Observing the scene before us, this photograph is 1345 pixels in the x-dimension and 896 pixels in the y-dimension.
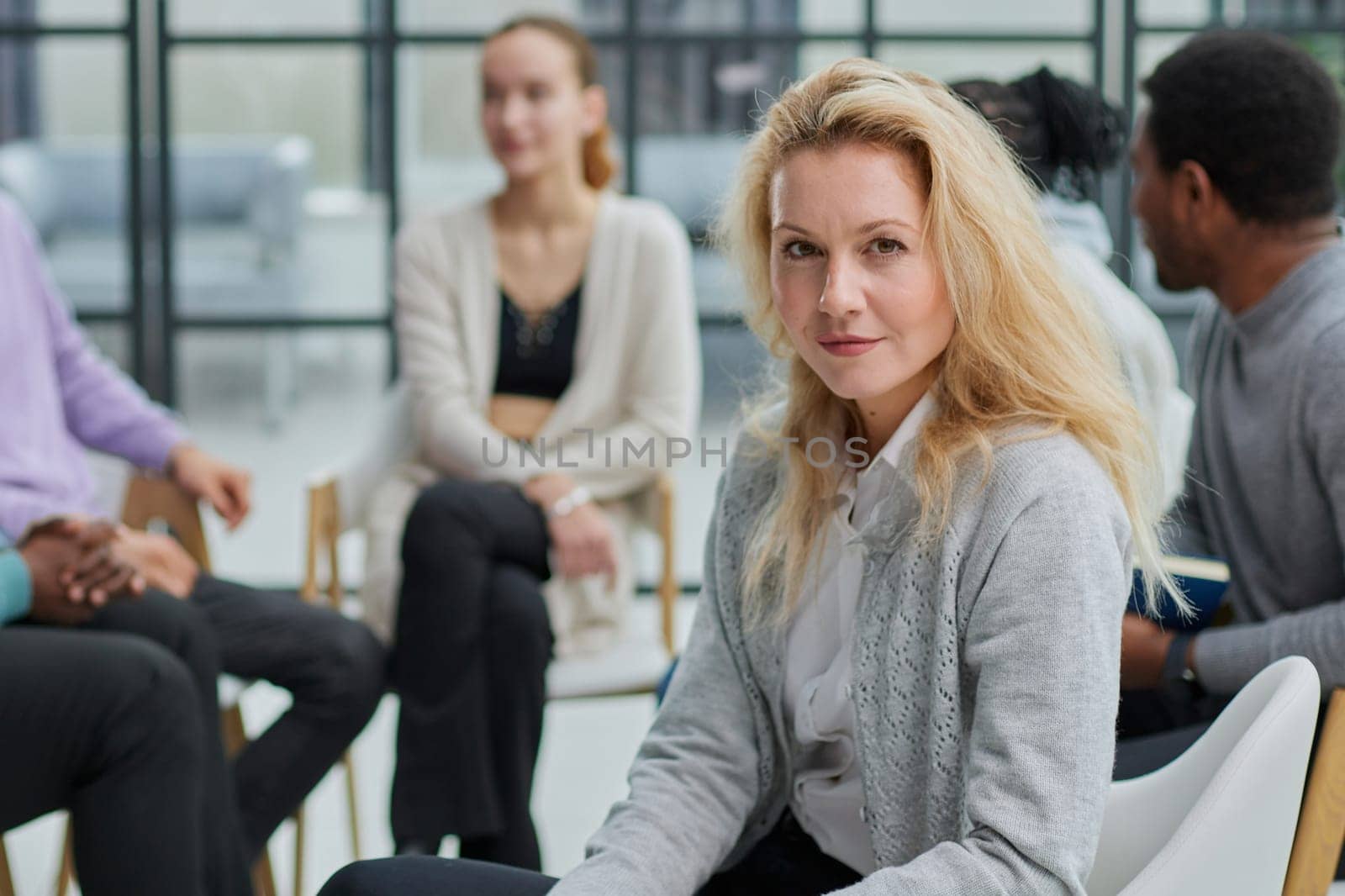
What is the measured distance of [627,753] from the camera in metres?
3.31

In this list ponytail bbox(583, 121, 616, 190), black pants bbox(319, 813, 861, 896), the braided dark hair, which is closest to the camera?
black pants bbox(319, 813, 861, 896)

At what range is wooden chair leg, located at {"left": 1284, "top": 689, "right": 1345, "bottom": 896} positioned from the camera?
4.60ft

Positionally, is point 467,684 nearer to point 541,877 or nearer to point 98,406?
point 98,406

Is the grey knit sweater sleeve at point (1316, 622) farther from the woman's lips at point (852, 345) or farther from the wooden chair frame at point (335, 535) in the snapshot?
the wooden chair frame at point (335, 535)

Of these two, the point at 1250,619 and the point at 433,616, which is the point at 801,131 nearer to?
the point at 1250,619

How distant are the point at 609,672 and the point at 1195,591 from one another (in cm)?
98

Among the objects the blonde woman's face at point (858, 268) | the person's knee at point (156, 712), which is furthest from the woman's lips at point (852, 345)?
the person's knee at point (156, 712)

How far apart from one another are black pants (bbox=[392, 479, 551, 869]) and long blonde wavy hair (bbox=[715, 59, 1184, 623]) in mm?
1157

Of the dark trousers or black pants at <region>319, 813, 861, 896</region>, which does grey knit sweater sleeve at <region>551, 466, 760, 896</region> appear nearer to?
black pants at <region>319, 813, 861, 896</region>

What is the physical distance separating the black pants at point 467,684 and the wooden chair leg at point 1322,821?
1233 mm

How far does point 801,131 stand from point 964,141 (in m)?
0.14

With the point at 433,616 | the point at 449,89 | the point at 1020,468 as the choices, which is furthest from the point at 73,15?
the point at 1020,468

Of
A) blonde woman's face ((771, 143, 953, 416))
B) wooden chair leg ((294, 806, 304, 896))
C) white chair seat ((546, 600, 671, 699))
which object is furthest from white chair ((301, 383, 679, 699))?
blonde woman's face ((771, 143, 953, 416))

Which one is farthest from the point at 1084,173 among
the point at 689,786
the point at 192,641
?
the point at 192,641
